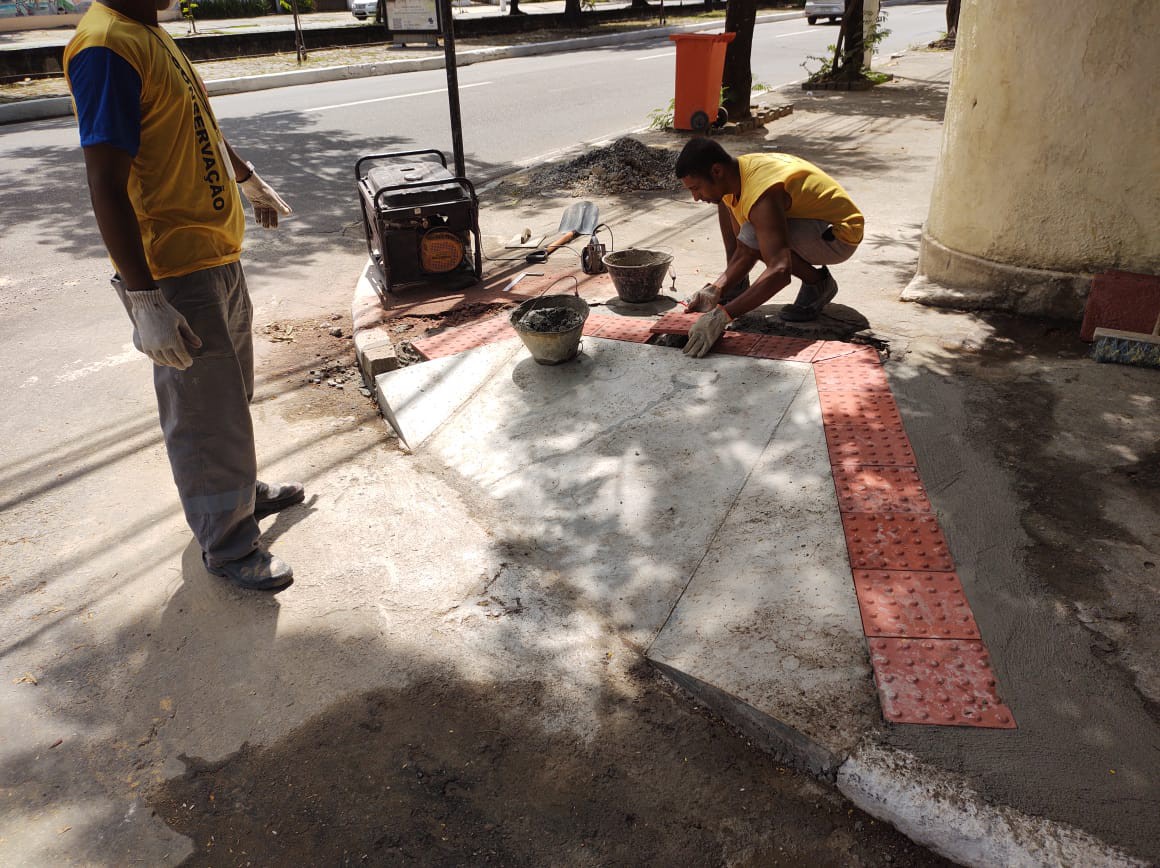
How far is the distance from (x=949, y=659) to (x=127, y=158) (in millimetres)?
2942

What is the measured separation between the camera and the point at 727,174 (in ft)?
14.3

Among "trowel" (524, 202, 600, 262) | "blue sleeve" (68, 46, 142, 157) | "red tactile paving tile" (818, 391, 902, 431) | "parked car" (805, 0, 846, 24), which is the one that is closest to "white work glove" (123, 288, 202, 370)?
"blue sleeve" (68, 46, 142, 157)

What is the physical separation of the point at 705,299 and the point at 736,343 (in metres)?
0.38

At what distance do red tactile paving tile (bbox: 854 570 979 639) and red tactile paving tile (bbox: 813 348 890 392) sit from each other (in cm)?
130

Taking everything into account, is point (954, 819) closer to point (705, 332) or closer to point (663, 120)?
point (705, 332)

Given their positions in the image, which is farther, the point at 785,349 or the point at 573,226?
the point at 573,226

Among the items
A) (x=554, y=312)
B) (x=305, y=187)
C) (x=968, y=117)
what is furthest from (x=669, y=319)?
(x=305, y=187)

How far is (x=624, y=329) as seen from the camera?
468 cm

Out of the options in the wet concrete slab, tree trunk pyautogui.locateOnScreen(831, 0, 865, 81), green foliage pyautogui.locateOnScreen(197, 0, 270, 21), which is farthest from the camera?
green foliage pyautogui.locateOnScreen(197, 0, 270, 21)

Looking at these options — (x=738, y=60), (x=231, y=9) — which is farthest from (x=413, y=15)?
(x=231, y=9)


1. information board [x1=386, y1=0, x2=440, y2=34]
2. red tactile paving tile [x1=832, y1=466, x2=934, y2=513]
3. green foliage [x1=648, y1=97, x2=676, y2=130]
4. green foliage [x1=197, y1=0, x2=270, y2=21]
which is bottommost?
red tactile paving tile [x1=832, y1=466, x2=934, y2=513]

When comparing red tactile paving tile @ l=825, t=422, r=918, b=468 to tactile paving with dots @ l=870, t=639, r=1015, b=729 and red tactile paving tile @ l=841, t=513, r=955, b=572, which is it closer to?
red tactile paving tile @ l=841, t=513, r=955, b=572

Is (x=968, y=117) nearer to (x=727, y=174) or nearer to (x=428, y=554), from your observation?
(x=727, y=174)

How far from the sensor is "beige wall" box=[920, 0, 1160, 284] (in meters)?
3.97
